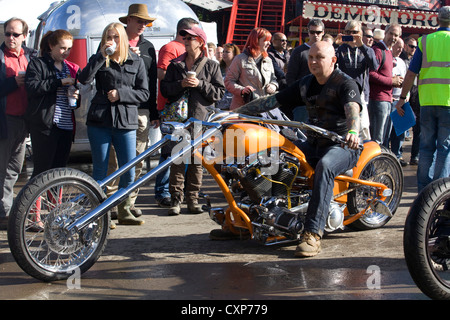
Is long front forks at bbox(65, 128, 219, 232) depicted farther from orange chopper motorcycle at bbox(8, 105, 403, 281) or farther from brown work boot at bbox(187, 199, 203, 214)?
brown work boot at bbox(187, 199, 203, 214)

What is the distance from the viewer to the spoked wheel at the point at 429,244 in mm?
3812

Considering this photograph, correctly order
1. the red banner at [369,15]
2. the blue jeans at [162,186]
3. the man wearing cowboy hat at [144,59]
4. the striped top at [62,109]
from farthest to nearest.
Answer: the red banner at [369,15] < the blue jeans at [162,186] < the man wearing cowboy hat at [144,59] < the striped top at [62,109]

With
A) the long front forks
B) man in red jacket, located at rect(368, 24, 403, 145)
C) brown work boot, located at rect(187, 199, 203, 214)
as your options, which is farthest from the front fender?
man in red jacket, located at rect(368, 24, 403, 145)

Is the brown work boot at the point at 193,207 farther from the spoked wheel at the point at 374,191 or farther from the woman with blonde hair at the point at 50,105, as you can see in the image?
the spoked wheel at the point at 374,191

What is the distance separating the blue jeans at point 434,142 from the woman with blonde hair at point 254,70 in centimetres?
199

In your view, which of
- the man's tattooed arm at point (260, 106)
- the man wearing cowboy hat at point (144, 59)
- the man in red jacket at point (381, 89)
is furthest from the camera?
the man in red jacket at point (381, 89)

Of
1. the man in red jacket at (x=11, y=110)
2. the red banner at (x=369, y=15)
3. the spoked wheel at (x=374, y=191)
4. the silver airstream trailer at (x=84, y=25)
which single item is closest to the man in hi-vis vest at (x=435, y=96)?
the spoked wheel at (x=374, y=191)

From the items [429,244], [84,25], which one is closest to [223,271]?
[429,244]

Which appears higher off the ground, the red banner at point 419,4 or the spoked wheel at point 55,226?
the red banner at point 419,4

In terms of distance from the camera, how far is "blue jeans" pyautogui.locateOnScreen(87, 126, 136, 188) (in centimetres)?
620

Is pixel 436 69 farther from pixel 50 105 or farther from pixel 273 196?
pixel 50 105

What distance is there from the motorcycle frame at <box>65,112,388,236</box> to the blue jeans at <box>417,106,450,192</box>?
93 centimetres
